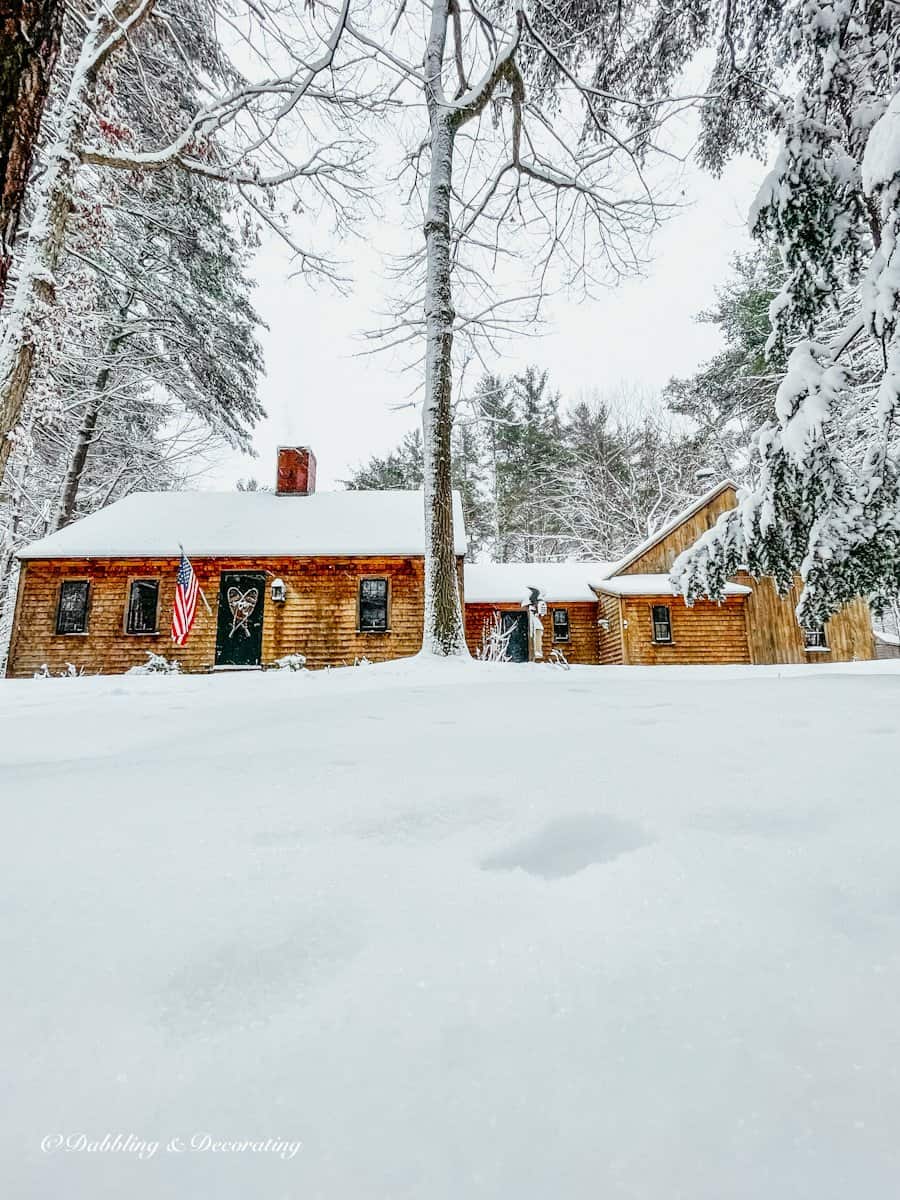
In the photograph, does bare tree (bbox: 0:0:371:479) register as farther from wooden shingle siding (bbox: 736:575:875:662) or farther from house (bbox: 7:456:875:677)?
wooden shingle siding (bbox: 736:575:875:662)

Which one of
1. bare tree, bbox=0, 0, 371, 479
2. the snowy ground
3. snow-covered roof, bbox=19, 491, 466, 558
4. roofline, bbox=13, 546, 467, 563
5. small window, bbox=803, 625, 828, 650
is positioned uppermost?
bare tree, bbox=0, 0, 371, 479

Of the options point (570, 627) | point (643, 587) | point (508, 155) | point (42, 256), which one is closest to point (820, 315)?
point (508, 155)

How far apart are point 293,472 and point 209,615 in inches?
178

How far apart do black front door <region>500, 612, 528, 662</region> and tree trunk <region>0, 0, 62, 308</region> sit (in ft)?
42.2

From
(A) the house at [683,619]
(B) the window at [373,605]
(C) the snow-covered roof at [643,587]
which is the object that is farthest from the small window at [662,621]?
(B) the window at [373,605]

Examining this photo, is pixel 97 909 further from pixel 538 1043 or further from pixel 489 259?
pixel 489 259

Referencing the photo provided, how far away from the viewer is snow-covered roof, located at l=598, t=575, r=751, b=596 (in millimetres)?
13266

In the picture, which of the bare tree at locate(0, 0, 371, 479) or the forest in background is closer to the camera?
the forest in background

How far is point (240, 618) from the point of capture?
1253 cm

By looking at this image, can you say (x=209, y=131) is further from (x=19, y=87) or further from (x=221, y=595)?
(x=221, y=595)

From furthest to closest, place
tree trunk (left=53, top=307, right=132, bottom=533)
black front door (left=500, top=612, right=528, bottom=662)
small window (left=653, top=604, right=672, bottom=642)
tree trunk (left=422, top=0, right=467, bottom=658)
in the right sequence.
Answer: black front door (left=500, top=612, right=528, bottom=662), small window (left=653, top=604, right=672, bottom=642), tree trunk (left=53, top=307, right=132, bottom=533), tree trunk (left=422, top=0, right=467, bottom=658)

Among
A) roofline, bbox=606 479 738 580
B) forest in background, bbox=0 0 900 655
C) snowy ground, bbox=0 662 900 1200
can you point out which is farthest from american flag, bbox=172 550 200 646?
roofline, bbox=606 479 738 580

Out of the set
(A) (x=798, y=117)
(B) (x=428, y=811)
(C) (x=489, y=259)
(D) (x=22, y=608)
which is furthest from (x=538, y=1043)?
(D) (x=22, y=608)

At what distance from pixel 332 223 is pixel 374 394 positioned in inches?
115
